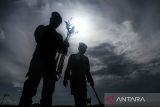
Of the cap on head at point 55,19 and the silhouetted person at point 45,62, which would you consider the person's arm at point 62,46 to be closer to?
the silhouetted person at point 45,62

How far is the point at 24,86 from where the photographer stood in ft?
19.1

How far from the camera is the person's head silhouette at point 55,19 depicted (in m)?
6.63

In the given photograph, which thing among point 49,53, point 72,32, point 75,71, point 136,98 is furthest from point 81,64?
point 136,98

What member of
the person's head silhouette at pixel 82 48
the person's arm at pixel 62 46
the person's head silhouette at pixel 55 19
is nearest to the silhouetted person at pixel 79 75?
the person's head silhouette at pixel 82 48

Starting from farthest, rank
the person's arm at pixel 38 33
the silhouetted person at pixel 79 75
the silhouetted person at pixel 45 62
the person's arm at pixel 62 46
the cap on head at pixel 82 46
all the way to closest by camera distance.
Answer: the cap on head at pixel 82 46, the silhouetted person at pixel 79 75, the person's arm at pixel 62 46, the person's arm at pixel 38 33, the silhouetted person at pixel 45 62

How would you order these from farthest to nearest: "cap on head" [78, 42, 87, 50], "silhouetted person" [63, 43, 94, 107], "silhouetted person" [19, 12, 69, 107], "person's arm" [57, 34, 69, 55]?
"cap on head" [78, 42, 87, 50] < "silhouetted person" [63, 43, 94, 107] < "person's arm" [57, 34, 69, 55] < "silhouetted person" [19, 12, 69, 107]

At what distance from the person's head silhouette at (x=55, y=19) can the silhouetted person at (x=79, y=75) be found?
8.90 feet

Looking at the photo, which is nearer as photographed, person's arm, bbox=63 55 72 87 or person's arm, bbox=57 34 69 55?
person's arm, bbox=57 34 69 55

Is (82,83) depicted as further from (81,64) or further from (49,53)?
(49,53)

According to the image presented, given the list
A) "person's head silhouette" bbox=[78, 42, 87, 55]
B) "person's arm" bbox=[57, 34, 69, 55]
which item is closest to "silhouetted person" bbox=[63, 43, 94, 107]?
"person's head silhouette" bbox=[78, 42, 87, 55]

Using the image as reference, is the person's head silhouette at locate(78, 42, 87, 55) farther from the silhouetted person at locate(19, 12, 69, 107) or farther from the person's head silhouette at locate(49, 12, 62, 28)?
the person's head silhouette at locate(49, 12, 62, 28)

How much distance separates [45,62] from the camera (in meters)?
6.18

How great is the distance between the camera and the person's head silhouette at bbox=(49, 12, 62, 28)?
6.63 meters

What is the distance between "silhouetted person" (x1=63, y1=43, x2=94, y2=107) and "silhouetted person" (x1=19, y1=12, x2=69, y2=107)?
2.38m
